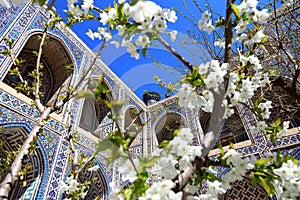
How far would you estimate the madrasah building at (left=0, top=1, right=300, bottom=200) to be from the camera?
415cm

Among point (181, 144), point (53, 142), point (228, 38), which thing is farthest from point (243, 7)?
point (53, 142)

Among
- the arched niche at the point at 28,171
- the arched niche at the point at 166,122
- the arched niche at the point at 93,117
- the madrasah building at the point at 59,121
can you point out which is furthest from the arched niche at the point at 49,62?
the arched niche at the point at 166,122

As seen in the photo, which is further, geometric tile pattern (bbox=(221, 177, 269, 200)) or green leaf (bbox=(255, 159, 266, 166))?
geometric tile pattern (bbox=(221, 177, 269, 200))

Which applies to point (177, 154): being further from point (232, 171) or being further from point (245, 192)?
point (245, 192)

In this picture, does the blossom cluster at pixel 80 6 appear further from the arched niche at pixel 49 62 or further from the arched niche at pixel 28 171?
the arched niche at pixel 49 62

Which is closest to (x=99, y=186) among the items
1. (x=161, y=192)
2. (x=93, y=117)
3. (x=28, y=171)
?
(x=28, y=171)

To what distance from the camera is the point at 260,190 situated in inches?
214

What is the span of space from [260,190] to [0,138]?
18.9 ft

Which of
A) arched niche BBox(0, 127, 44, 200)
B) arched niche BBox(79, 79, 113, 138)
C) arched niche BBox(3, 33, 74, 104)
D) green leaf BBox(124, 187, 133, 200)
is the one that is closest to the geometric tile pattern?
arched niche BBox(79, 79, 113, 138)

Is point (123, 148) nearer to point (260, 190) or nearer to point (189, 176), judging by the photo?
point (189, 176)

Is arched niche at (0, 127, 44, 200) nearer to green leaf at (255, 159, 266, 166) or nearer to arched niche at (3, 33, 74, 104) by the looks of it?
arched niche at (3, 33, 74, 104)

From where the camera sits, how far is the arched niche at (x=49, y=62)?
18.2 feet

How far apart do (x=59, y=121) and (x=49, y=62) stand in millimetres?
1929

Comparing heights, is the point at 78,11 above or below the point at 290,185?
above
